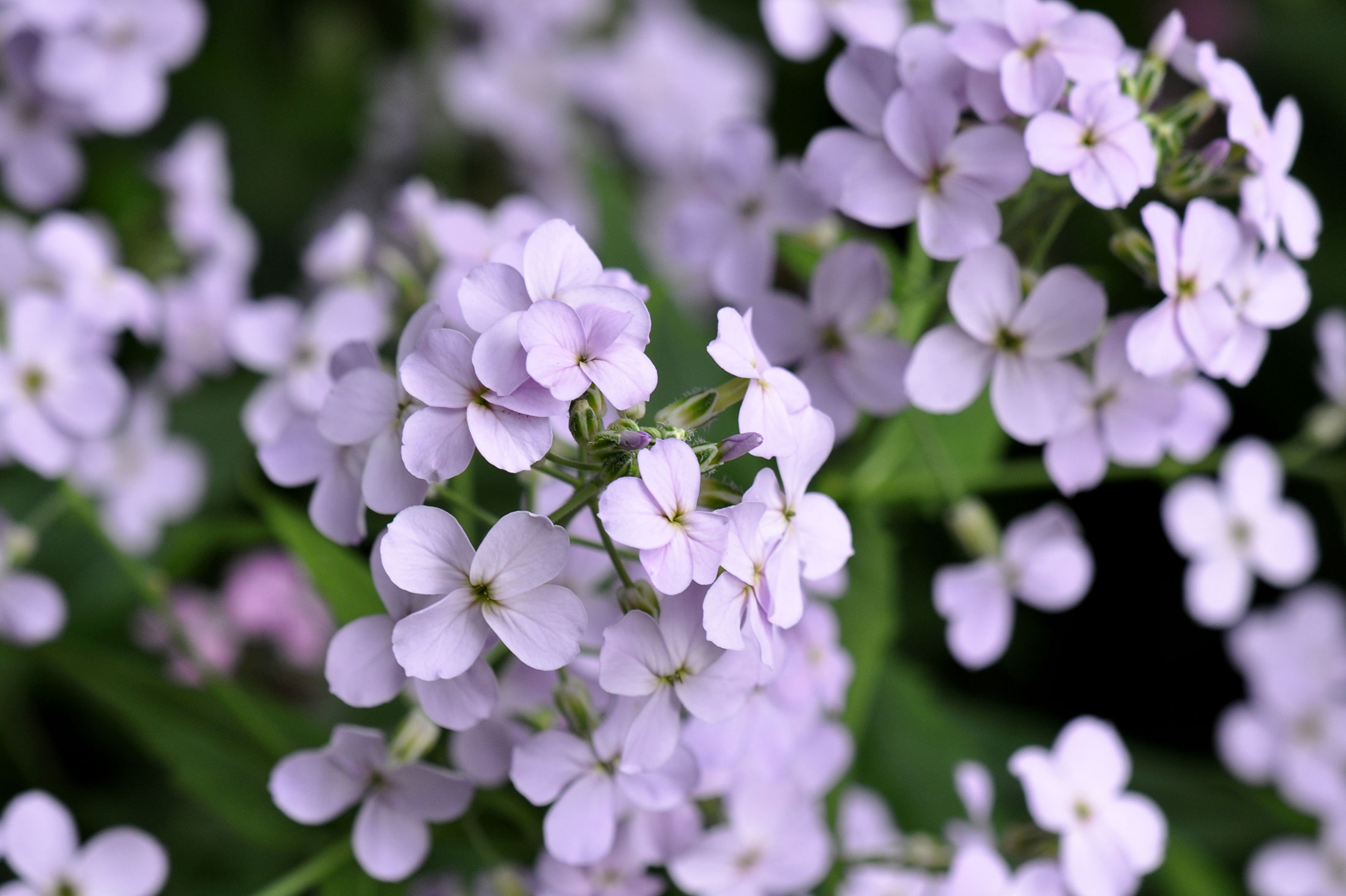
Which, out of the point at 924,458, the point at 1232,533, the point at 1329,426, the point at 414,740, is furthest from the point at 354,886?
the point at 1329,426

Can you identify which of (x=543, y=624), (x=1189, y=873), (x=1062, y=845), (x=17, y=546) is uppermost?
(x=543, y=624)

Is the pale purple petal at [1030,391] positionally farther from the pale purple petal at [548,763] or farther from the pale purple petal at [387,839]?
the pale purple petal at [387,839]

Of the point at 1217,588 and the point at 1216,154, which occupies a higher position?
the point at 1216,154

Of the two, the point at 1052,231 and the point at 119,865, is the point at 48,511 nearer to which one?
the point at 119,865

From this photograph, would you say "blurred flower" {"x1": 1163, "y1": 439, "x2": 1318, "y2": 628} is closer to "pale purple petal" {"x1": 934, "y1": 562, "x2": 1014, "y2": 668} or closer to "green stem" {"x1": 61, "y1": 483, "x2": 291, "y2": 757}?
"pale purple petal" {"x1": 934, "y1": 562, "x2": 1014, "y2": 668}

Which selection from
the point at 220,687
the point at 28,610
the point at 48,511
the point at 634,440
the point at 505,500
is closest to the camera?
the point at 634,440

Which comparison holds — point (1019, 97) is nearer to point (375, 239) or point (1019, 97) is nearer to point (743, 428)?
point (743, 428)

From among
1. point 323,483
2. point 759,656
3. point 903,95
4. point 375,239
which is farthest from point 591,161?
point 759,656

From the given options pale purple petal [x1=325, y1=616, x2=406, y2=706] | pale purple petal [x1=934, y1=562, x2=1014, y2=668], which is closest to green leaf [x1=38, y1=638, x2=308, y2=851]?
pale purple petal [x1=325, y1=616, x2=406, y2=706]
